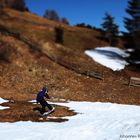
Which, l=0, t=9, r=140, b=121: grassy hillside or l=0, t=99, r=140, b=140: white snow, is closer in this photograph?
l=0, t=99, r=140, b=140: white snow

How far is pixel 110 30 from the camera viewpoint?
2726 inches

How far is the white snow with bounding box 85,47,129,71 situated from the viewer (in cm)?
4909

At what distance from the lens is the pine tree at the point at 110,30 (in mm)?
68625

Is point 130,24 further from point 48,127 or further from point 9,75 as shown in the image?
point 48,127

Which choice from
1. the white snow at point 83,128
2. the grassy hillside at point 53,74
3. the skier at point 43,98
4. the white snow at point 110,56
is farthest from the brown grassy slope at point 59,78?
the white snow at point 83,128

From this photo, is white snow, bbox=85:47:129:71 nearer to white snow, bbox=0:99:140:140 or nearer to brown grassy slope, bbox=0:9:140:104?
brown grassy slope, bbox=0:9:140:104

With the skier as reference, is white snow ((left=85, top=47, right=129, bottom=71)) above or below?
above

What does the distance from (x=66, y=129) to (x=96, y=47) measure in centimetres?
4304

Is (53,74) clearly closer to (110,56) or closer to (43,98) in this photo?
(43,98)

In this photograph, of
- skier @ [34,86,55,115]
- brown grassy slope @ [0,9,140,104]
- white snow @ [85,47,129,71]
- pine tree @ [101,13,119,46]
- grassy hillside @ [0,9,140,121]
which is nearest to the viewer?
skier @ [34,86,55,115]

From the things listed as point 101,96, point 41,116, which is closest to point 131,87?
point 101,96

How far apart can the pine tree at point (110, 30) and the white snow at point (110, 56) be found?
4.46 metres

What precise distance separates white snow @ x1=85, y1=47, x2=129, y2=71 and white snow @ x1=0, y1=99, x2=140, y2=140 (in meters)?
23.3

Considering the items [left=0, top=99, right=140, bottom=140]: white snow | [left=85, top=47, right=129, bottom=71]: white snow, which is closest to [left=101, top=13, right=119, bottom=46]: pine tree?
[left=85, top=47, right=129, bottom=71]: white snow
